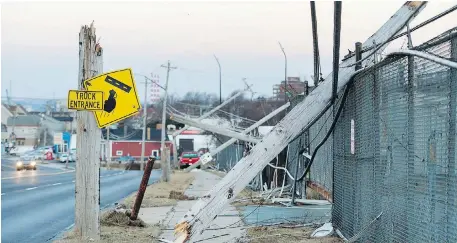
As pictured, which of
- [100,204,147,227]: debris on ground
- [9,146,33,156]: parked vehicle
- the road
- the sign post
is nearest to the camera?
the sign post

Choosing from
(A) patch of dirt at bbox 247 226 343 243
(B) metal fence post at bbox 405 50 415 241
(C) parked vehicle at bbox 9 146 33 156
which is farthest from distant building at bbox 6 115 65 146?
(B) metal fence post at bbox 405 50 415 241

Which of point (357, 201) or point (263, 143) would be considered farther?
point (357, 201)

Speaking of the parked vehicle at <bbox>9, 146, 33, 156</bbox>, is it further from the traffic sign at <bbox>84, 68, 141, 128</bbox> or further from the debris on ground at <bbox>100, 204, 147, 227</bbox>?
the traffic sign at <bbox>84, 68, 141, 128</bbox>

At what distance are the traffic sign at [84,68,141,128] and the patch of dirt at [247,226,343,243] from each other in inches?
94.4

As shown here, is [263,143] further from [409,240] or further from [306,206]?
[306,206]

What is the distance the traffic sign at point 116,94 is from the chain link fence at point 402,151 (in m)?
2.82

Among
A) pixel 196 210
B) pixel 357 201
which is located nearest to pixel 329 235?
pixel 357 201

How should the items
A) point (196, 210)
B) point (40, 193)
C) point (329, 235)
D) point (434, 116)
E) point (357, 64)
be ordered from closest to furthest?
point (434, 116)
point (196, 210)
point (357, 64)
point (329, 235)
point (40, 193)

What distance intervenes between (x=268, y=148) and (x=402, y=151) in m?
1.52

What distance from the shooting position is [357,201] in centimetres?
814

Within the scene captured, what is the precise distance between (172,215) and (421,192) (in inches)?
351

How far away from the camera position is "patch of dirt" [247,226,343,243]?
912 cm

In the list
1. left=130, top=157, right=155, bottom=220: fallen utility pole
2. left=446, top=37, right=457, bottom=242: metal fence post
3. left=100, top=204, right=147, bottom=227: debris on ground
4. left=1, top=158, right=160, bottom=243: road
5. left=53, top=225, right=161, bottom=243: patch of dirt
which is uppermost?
left=446, top=37, right=457, bottom=242: metal fence post

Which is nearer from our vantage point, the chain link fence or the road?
the chain link fence
